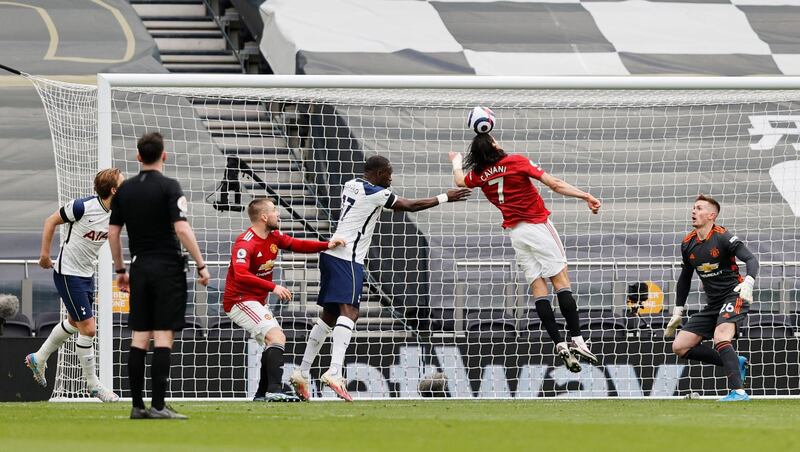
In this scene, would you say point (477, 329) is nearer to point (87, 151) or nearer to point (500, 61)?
point (87, 151)

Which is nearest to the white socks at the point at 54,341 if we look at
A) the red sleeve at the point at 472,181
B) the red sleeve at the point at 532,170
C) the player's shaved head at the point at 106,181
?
the player's shaved head at the point at 106,181

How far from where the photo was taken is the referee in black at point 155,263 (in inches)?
308

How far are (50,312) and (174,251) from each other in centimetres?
626

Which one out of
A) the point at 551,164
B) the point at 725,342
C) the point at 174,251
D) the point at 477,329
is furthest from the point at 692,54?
the point at 174,251

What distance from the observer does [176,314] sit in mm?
7867

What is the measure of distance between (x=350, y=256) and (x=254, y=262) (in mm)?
784

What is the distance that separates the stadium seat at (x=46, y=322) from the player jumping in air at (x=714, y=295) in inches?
236

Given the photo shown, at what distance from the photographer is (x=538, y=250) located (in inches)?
411

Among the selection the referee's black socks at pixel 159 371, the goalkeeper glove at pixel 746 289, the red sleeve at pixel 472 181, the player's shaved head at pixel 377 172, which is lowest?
the referee's black socks at pixel 159 371

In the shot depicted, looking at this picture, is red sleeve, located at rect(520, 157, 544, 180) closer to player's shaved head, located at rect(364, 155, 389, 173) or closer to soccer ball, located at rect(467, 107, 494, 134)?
soccer ball, located at rect(467, 107, 494, 134)

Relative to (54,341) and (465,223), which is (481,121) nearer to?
(465,223)

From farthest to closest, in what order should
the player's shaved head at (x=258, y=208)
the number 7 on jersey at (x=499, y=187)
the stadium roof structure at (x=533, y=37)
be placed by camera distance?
the stadium roof structure at (x=533, y=37)
the player's shaved head at (x=258, y=208)
the number 7 on jersey at (x=499, y=187)

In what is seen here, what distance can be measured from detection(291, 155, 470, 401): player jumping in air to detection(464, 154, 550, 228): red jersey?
0.40 meters

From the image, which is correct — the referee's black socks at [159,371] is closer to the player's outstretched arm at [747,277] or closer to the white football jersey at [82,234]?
the white football jersey at [82,234]
